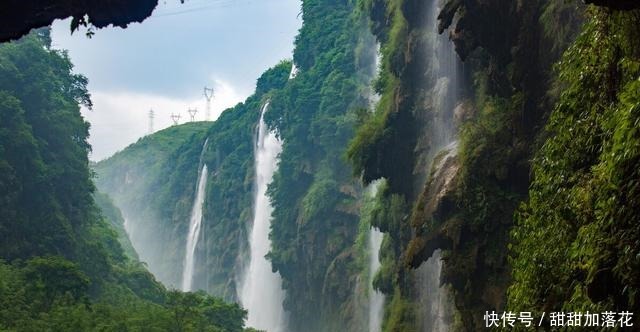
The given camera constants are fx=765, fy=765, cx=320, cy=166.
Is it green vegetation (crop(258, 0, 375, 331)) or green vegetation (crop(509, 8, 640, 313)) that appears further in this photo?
green vegetation (crop(258, 0, 375, 331))

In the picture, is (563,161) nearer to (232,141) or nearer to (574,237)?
(574,237)

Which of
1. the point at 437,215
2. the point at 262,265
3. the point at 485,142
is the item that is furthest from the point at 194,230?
the point at 485,142

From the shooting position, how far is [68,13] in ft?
30.9

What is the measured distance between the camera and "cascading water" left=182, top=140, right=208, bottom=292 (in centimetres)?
6781

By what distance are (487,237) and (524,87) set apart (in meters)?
3.51

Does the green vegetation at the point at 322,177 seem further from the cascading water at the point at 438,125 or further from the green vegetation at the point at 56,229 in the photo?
the cascading water at the point at 438,125

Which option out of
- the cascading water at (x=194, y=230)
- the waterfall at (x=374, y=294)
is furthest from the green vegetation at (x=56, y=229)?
the cascading water at (x=194, y=230)

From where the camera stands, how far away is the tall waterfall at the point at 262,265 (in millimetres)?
52000

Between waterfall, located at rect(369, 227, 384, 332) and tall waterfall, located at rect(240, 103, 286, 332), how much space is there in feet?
44.8

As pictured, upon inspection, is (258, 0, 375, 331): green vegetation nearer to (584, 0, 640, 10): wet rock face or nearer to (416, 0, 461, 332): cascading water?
(416, 0, 461, 332): cascading water

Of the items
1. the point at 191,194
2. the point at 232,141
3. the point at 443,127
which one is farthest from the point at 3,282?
the point at 191,194

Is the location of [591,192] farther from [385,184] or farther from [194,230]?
[194,230]

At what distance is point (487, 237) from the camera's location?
17.6 meters

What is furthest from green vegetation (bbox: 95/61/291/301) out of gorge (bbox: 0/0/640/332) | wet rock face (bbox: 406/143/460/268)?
wet rock face (bbox: 406/143/460/268)
